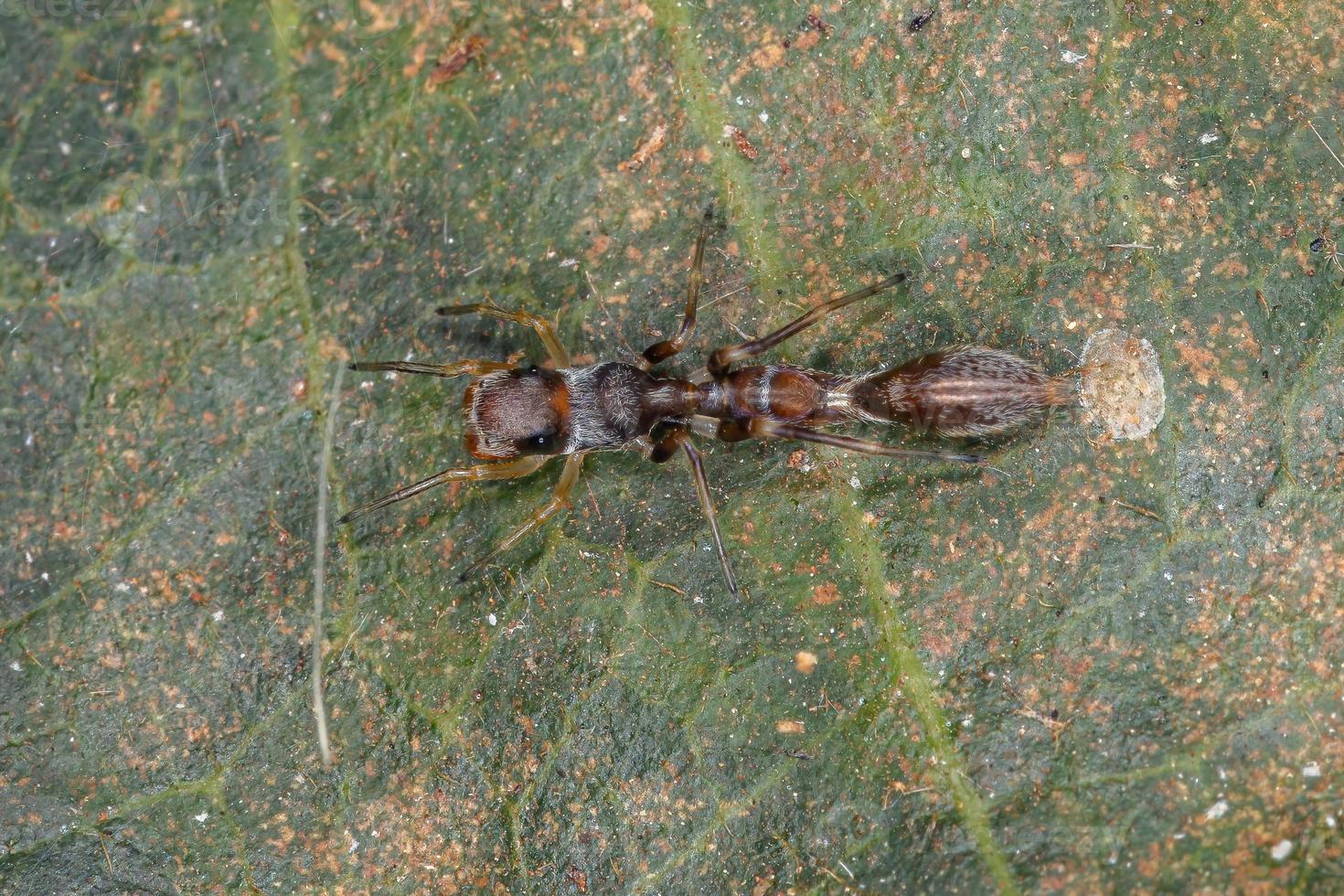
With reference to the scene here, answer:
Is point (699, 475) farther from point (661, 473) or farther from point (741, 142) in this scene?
point (741, 142)

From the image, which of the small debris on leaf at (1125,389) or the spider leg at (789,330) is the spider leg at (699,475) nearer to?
the spider leg at (789,330)

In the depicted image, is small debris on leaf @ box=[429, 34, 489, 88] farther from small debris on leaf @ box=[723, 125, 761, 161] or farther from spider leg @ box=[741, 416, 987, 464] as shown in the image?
spider leg @ box=[741, 416, 987, 464]

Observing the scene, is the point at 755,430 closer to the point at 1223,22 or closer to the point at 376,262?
the point at 376,262

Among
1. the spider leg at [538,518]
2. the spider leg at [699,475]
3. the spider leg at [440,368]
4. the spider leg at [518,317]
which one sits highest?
the spider leg at [518,317]

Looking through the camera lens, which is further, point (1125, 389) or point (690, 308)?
point (690, 308)

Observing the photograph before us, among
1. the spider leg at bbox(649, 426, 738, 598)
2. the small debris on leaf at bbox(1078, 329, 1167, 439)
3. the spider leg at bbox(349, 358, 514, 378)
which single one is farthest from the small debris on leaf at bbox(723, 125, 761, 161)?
the small debris on leaf at bbox(1078, 329, 1167, 439)

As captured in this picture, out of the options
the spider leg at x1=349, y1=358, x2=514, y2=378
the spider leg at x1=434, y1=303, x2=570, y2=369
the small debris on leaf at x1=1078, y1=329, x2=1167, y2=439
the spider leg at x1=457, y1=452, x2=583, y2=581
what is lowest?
the spider leg at x1=457, y1=452, x2=583, y2=581
